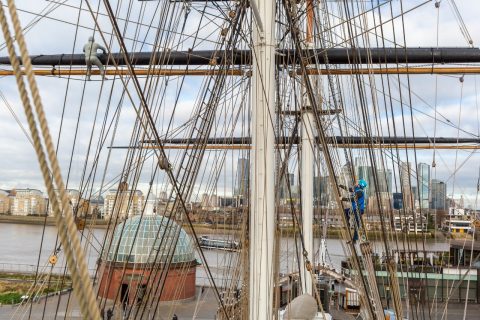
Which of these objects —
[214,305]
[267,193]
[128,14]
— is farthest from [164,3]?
[214,305]

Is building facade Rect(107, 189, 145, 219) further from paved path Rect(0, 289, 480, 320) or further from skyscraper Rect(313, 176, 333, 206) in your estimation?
skyscraper Rect(313, 176, 333, 206)

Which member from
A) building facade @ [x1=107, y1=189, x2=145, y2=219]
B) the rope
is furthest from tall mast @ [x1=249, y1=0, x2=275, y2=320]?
the rope

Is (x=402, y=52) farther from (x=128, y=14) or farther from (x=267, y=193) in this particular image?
(x=267, y=193)

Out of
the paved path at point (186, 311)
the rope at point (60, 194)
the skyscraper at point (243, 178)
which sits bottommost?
the paved path at point (186, 311)

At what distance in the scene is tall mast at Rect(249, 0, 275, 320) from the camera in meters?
4.23

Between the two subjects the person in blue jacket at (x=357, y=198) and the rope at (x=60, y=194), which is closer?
the rope at (x=60, y=194)

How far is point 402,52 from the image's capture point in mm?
10055

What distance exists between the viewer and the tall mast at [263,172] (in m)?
4.23

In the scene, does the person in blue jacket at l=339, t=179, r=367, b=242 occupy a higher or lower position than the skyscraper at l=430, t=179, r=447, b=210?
lower

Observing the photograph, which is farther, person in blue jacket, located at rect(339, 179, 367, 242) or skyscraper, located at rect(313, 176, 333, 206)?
skyscraper, located at rect(313, 176, 333, 206)

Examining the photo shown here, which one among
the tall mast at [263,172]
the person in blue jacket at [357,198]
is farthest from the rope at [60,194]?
the person in blue jacket at [357,198]

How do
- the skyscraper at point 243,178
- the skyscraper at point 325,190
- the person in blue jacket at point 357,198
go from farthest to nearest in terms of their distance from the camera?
1. the skyscraper at point 325,190
2. the skyscraper at point 243,178
3. the person in blue jacket at point 357,198

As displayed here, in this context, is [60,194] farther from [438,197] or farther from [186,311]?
[186,311]

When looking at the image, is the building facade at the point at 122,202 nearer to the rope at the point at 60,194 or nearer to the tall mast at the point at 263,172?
the tall mast at the point at 263,172
